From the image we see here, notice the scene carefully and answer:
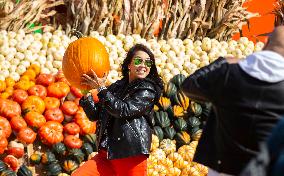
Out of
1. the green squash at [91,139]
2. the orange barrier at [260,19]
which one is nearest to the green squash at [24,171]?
the green squash at [91,139]

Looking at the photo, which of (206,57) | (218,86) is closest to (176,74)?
(206,57)

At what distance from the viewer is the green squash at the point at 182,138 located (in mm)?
8062

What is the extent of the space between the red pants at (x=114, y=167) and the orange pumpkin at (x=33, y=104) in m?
2.58

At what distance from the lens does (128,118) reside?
17.0ft

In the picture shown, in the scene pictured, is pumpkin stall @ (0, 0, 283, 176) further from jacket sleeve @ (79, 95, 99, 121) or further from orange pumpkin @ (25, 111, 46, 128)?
jacket sleeve @ (79, 95, 99, 121)

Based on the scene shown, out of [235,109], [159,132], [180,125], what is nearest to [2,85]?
[159,132]

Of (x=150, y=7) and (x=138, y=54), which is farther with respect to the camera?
(x=150, y=7)

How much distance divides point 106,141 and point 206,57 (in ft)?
13.3

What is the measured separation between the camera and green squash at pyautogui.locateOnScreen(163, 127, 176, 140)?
8070 millimetres

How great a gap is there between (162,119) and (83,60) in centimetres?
261

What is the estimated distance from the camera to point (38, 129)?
7.68 metres

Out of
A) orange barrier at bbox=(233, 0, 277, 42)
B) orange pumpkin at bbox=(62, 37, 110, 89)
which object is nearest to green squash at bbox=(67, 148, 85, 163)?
orange pumpkin at bbox=(62, 37, 110, 89)

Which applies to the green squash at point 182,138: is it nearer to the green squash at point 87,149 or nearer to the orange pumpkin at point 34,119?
the green squash at point 87,149

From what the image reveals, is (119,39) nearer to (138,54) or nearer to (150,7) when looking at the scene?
(150,7)
